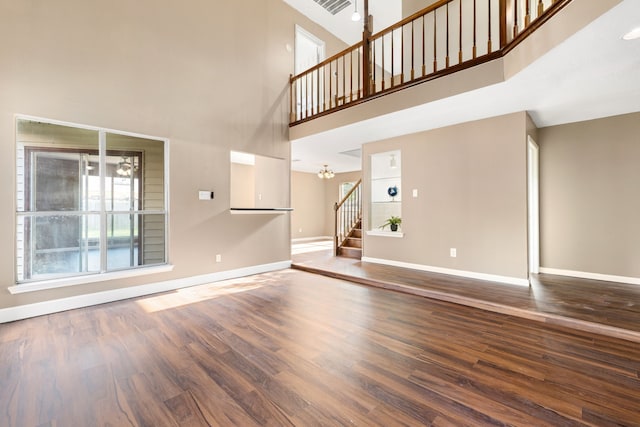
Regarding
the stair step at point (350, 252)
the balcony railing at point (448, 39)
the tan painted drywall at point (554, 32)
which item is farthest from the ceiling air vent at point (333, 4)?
the stair step at point (350, 252)

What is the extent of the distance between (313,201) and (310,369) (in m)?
8.38

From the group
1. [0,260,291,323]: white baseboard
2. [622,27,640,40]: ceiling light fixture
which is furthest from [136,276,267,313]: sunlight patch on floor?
[622,27,640,40]: ceiling light fixture

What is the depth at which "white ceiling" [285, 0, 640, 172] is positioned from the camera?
7.28 ft

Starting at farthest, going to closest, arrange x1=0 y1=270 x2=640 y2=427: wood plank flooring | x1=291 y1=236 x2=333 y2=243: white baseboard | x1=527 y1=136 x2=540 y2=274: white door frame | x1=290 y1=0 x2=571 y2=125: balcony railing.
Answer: x1=291 y1=236 x2=333 y2=243: white baseboard < x1=527 y1=136 x2=540 y2=274: white door frame < x1=290 y1=0 x2=571 y2=125: balcony railing < x1=0 y1=270 x2=640 y2=427: wood plank flooring

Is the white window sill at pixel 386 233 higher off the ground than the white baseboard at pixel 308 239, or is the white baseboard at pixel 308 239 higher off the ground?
the white window sill at pixel 386 233

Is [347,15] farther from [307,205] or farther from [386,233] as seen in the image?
[307,205]

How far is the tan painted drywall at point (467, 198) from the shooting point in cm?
392

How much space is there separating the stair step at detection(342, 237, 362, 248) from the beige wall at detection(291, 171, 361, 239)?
3.00 metres

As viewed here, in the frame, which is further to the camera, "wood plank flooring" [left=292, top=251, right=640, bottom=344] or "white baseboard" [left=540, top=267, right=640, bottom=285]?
"white baseboard" [left=540, top=267, right=640, bottom=285]

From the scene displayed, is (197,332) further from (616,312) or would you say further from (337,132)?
(616,312)

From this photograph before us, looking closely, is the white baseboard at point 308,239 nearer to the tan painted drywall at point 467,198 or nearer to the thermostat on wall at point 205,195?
the tan painted drywall at point 467,198

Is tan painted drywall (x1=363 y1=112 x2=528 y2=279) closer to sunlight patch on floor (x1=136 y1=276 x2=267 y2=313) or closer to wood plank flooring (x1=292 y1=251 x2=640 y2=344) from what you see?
wood plank flooring (x1=292 y1=251 x2=640 y2=344)

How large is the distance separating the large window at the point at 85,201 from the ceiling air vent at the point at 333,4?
4465 millimetres

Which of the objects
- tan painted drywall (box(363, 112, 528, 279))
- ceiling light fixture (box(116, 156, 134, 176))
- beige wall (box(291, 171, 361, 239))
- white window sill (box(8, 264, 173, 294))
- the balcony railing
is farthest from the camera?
beige wall (box(291, 171, 361, 239))
